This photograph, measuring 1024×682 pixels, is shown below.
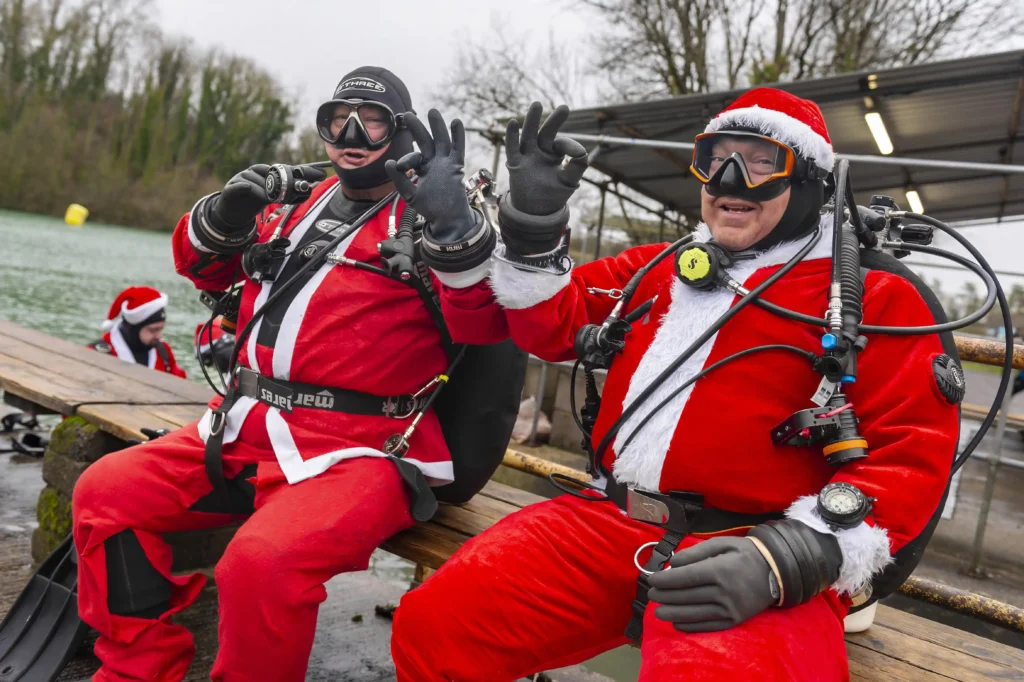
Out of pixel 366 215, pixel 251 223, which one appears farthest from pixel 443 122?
pixel 251 223

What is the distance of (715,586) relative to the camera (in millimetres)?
1437

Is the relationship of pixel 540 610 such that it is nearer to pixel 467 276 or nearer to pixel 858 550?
pixel 858 550

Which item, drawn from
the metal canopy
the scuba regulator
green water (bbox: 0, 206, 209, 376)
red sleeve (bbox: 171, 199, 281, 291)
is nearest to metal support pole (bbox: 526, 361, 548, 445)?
the metal canopy

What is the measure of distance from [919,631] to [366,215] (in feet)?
6.15

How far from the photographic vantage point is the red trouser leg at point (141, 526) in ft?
7.12

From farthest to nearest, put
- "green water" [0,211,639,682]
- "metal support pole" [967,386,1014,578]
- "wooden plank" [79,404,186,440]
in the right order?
"green water" [0,211,639,682] < "metal support pole" [967,386,1014,578] < "wooden plank" [79,404,186,440]

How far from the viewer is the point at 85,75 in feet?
151

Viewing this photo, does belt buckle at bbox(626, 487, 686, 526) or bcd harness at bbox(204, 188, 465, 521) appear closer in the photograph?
belt buckle at bbox(626, 487, 686, 526)

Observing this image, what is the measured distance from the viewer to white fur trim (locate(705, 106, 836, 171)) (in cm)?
181

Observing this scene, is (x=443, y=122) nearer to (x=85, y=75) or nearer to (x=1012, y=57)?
(x=1012, y=57)

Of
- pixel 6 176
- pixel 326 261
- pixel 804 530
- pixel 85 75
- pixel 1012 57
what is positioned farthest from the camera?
pixel 85 75

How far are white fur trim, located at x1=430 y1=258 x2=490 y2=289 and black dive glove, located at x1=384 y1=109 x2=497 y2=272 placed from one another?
16mm

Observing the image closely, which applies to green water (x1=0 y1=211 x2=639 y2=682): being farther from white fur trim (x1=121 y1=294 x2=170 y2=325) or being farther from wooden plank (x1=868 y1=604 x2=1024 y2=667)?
white fur trim (x1=121 y1=294 x2=170 y2=325)

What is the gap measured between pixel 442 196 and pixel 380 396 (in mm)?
714
